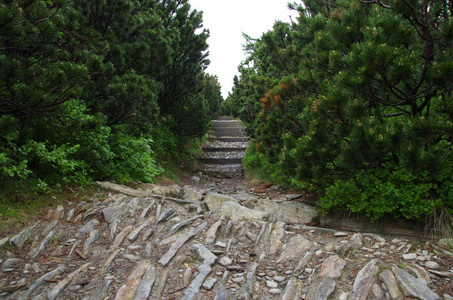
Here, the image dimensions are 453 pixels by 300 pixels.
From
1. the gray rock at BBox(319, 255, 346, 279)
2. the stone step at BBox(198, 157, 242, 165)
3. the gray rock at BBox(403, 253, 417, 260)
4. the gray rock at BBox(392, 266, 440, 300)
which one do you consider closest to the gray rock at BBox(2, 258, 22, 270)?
the gray rock at BBox(319, 255, 346, 279)

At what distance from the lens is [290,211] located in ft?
16.1

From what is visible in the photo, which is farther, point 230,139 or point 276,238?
point 230,139

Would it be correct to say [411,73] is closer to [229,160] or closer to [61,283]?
[61,283]

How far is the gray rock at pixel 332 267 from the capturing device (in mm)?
2824

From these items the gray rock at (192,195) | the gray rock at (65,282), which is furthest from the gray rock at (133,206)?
the gray rock at (65,282)

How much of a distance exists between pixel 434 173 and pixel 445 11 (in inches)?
75.5

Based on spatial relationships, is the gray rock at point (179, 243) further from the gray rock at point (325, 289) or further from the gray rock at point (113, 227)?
the gray rock at point (325, 289)

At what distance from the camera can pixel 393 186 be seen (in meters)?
3.46

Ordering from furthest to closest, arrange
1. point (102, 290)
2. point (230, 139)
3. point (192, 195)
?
point (230, 139) → point (192, 195) → point (102, 290)

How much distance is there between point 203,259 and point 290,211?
2.16 meters

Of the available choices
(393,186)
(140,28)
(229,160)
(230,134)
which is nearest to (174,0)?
(140,28)

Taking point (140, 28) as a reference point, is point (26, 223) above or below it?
below

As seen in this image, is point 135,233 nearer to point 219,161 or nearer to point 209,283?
point 209,283

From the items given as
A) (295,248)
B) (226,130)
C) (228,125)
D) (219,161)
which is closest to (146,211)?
(295,248)
